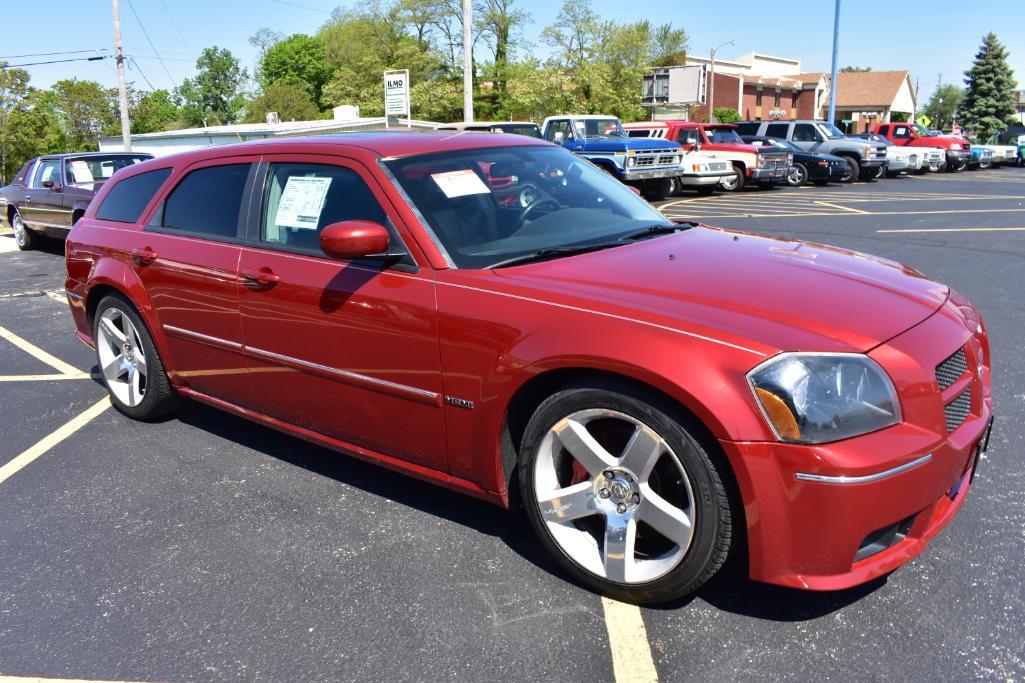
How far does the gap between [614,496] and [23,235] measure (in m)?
14.5

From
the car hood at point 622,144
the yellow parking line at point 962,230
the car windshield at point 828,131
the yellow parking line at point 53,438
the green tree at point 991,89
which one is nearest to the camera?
the yellow parking line at point 53,438

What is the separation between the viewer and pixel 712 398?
2.41 m

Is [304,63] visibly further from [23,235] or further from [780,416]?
[780,416]

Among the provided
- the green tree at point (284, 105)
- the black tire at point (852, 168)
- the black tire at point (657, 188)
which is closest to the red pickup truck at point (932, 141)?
the black tire at point (852, 168)

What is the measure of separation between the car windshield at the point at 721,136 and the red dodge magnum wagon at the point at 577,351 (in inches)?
740

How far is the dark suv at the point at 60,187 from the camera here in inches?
486

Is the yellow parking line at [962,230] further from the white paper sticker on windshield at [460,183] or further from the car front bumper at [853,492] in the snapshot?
the car front bumper at [853,492]

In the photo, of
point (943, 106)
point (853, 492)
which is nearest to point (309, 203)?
point (853, 492)

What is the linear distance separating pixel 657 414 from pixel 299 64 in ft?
329

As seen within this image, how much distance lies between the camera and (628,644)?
8.56ft

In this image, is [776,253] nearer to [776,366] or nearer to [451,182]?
[776,366]

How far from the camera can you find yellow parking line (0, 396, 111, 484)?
4266 mm

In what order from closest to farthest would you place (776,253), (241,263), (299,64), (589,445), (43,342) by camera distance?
(589,445) → (776,253) → (241,263) → (43,342) → (299,64)

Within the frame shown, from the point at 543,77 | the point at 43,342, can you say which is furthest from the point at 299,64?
the point at 43,342
